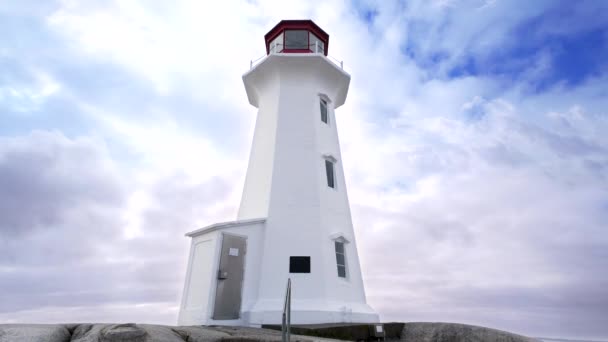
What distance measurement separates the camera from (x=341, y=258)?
12500 millimetres

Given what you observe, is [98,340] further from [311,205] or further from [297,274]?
[311,205]

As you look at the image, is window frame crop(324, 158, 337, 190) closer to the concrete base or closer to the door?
the door

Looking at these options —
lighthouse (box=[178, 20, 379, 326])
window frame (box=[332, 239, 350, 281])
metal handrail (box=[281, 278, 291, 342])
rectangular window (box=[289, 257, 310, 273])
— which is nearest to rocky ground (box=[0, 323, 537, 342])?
metal handrail (box=[281, 278, 291, 342])

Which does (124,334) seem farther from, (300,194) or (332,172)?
(332,172)

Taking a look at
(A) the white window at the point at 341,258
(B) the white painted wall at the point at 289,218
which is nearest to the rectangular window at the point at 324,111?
(B) the white painted wall at the point at 289,218

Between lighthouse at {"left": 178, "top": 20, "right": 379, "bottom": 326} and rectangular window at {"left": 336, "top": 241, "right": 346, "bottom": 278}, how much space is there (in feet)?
0.10

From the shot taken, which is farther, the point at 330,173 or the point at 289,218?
the point at 330,173

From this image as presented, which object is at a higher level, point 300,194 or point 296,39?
point 296,39

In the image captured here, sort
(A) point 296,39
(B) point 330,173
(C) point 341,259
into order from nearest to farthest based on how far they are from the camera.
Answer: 1. (C) point 341,259
2. (B) point 330,173
3. (A) point 296,39

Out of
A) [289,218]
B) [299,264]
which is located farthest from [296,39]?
[299,264]

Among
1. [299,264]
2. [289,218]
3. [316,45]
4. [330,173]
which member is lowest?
[299,264]

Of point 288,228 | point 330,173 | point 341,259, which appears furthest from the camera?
point 330,173

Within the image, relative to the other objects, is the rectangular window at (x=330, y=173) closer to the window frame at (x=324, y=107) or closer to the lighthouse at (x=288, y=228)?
the lighthouse at (x=288, y=228)

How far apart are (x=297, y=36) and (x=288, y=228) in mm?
7701
